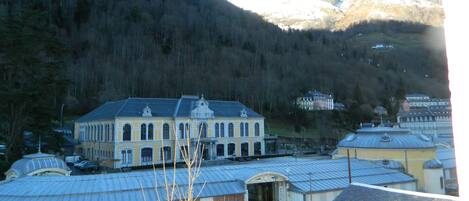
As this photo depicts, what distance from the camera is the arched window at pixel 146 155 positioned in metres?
40.8

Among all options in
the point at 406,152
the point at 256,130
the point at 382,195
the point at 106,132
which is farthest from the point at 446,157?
the point at 106,132

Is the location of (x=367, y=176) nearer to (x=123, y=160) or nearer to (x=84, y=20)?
(x=123, y=160)

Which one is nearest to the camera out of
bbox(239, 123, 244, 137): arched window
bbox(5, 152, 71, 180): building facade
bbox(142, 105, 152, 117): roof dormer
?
bbox(5, 152, 71, 180): building facade

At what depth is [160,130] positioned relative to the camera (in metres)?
42.1

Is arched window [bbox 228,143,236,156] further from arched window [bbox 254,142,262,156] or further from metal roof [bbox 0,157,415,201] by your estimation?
metal roof [bbox 0,157,415,201]

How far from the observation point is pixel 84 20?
4090 inches

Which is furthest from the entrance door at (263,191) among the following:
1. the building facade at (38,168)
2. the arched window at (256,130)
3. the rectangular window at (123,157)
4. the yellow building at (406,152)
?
the arched window at (256,130)

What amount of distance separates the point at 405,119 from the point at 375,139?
2118 inches

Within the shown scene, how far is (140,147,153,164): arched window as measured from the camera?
40.8 metres

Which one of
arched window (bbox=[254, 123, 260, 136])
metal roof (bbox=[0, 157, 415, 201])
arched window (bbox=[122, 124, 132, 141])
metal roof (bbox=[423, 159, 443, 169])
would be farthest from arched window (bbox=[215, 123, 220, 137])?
metal roof (bbox=[423, 159, 443, 169])

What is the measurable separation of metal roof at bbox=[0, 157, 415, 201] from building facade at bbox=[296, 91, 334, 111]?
60.0 m

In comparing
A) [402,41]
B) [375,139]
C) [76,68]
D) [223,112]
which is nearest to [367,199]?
[375,139]

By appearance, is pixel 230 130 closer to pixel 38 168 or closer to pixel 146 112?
pixel 146 112

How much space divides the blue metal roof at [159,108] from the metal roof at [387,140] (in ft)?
60.1
